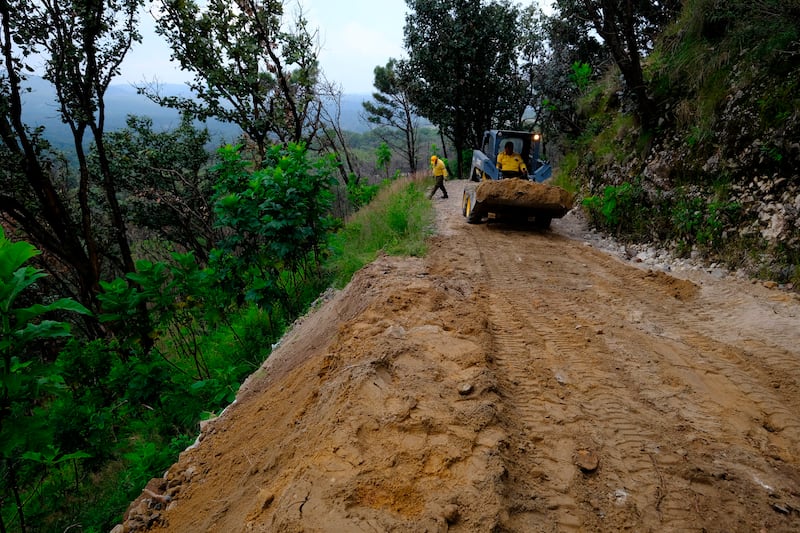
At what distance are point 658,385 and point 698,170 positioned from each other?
522cm

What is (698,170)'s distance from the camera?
6.77 m

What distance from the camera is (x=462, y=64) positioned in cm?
1872

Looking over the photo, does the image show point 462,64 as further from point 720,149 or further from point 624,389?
point 624,389

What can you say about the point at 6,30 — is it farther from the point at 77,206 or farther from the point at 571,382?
the point at 571,382

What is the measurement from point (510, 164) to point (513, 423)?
814 cm

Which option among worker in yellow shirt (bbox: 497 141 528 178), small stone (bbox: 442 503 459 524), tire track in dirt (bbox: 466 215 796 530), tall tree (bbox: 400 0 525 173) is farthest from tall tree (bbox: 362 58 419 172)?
small stone (bbox: 442 503 459 524)

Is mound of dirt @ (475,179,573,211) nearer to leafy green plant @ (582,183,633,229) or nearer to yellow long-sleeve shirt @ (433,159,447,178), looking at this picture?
leafy green plant @ (582,183,633,229)

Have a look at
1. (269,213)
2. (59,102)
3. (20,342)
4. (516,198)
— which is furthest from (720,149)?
(59,102)

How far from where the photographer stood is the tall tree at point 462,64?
704 inches

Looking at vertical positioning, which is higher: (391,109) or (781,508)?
(391,109)

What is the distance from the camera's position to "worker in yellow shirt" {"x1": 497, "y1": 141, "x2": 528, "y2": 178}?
9711mm

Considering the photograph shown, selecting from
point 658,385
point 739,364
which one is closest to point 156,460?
point 658,385

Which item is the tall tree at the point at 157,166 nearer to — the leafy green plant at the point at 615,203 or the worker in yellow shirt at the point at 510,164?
the worker in yellow shirt at the point at 510,164

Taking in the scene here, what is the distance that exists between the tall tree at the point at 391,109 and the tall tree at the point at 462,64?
3.65m
